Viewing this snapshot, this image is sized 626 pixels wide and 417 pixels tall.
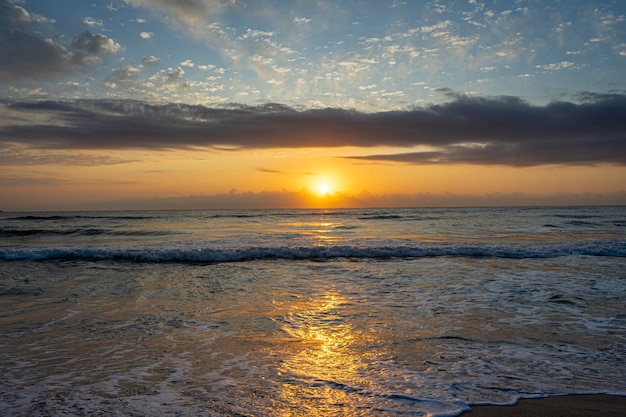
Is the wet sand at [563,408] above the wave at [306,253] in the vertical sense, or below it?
above

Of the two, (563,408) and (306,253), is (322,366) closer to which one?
(563,408)

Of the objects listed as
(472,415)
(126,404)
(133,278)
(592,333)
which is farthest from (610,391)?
(133,278)

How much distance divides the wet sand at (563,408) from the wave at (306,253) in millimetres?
14435

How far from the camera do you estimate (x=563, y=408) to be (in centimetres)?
452

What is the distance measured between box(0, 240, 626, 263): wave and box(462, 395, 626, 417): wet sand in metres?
14.4

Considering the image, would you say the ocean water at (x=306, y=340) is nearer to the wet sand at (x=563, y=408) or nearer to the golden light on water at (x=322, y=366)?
the golden light on water at (x=322, y=366)

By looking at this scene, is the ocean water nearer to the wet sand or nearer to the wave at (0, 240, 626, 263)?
the wet sand

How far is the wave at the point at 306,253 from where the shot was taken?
19375 millimetres

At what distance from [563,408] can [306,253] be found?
1615 centimetres

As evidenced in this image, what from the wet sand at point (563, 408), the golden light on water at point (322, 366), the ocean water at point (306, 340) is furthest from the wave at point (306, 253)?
the wet sand at point (563, 408)

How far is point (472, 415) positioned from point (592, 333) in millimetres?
4348

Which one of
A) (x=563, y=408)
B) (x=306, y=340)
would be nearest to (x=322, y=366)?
(x=306, y=340)

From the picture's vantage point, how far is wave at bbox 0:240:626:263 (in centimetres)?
1938

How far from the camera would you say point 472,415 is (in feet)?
14.4
